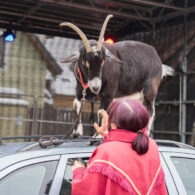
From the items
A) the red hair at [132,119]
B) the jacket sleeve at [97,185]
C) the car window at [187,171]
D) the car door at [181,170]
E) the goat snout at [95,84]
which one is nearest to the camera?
the jacket sleeve at [97,185]

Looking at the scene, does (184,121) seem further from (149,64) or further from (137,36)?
(149,64)

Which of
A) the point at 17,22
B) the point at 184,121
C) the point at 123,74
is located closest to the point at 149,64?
the point at 123,74

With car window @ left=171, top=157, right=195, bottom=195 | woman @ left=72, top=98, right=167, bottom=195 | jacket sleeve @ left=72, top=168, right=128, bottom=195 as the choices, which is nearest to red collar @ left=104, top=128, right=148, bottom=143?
woman @ left=72, top=98, right=167, bottom=195

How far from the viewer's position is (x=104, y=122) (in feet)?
7.61

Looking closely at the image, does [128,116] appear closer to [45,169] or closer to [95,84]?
[45,169]

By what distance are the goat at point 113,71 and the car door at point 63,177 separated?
189 cm

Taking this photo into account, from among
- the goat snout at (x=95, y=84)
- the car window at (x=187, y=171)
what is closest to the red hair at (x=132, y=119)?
the car window at (x=187, y=171)

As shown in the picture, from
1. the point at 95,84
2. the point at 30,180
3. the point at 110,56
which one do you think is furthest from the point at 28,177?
the point at 110,56

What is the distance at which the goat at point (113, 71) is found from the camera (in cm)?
439

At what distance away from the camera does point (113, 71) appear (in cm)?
484

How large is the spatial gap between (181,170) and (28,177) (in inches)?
54.2

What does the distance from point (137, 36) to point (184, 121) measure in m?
3.11

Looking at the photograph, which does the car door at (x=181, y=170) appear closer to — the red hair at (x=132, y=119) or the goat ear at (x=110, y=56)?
the red hair at (x=132, y=119)

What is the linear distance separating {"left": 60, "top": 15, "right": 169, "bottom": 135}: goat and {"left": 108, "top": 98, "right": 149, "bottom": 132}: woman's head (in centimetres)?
219
